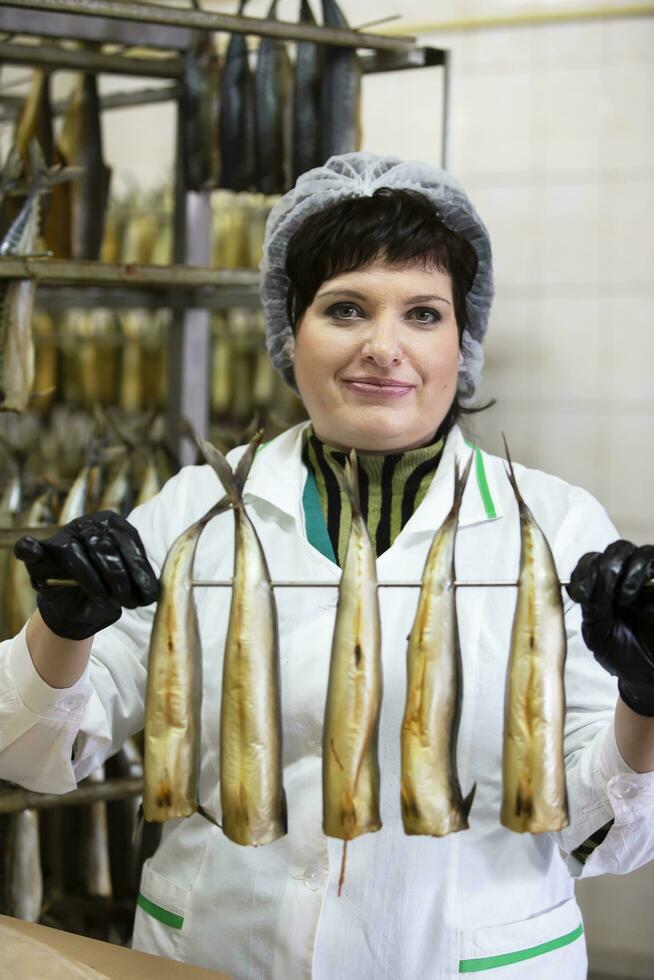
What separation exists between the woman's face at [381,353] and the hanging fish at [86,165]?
1305 mm

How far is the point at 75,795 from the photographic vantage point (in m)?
2.21

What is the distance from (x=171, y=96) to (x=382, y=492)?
1.63 m

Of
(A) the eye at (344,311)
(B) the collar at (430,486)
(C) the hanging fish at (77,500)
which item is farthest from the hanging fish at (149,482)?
(A) the eye at (344,311)

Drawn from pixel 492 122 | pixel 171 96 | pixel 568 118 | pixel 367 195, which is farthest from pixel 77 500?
pixel 568 118

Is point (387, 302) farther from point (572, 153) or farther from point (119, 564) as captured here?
point (572, 153)

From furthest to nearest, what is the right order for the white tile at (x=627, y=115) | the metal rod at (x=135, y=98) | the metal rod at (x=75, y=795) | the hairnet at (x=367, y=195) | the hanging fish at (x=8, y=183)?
the white tile at (x=627, y=115) → the metal rod at (x=135, y=98) → the hanging fish at (x=8, y=183) → the metal rod at (x=75, y=795) → the hairnet at (x=367, y=195)

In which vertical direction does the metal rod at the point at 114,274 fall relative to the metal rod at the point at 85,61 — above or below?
below

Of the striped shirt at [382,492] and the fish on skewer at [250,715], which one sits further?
the striped shirt at [382,492]

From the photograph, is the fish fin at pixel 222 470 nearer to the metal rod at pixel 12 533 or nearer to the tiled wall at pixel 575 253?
the metal rod at pixel 12 533

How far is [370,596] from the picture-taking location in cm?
110

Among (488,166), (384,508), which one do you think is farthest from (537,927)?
(488,166)

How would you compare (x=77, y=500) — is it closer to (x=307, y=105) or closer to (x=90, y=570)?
(x=307, y=105)

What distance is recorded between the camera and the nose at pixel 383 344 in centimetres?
135

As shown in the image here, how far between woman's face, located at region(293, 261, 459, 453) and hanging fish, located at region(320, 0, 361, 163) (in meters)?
1.12
